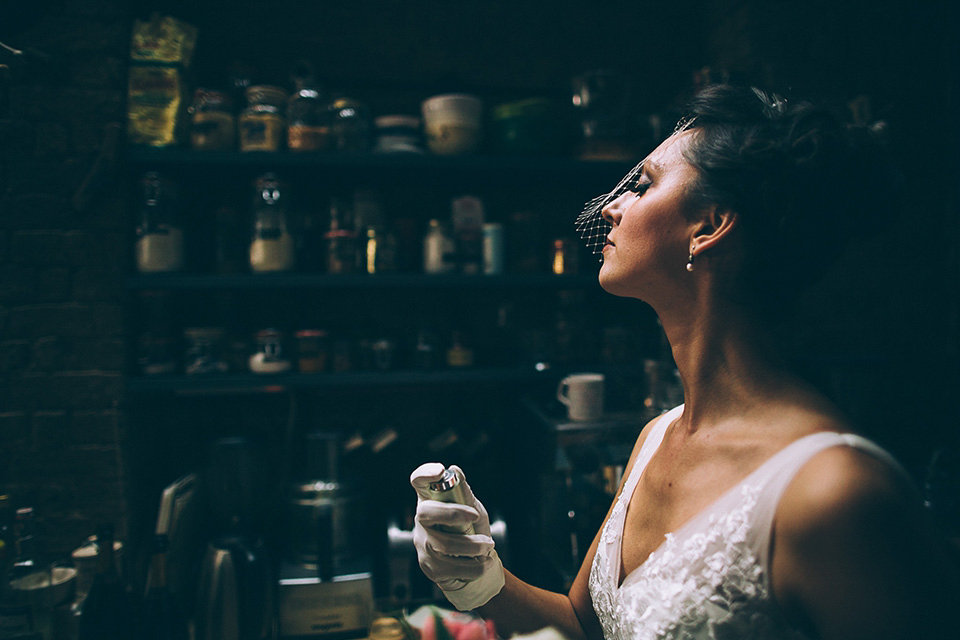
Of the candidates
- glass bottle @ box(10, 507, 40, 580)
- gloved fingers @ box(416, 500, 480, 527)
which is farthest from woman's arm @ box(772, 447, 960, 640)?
glass bottle @ box(10, 507, 40, 580)

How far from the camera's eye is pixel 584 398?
156 centimetres

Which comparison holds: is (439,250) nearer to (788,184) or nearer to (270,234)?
(270,234)

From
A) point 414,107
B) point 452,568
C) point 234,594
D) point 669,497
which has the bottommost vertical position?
point 234,594

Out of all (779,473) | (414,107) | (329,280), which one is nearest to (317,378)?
(329,280)

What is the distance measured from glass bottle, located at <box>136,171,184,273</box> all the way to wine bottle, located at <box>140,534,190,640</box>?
74cm

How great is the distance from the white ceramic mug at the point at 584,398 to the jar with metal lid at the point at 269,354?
85 cm

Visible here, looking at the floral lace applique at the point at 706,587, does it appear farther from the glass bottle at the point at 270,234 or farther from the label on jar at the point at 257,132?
the label on jar at the point at 257,132

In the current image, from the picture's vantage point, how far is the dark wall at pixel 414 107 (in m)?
1.44

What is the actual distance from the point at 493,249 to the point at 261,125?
77cm

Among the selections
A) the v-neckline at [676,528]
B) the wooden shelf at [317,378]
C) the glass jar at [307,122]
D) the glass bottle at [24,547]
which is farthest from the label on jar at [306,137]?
the v-neckline at [676,528]

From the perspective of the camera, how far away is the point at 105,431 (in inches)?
58.3

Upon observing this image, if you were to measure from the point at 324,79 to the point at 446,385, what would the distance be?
118 centimetres

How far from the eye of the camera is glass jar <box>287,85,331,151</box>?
5.19 feet

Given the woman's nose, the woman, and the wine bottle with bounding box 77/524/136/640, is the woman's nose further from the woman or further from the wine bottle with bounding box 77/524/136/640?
the wine bottle with bounding box 77/524/136/640
